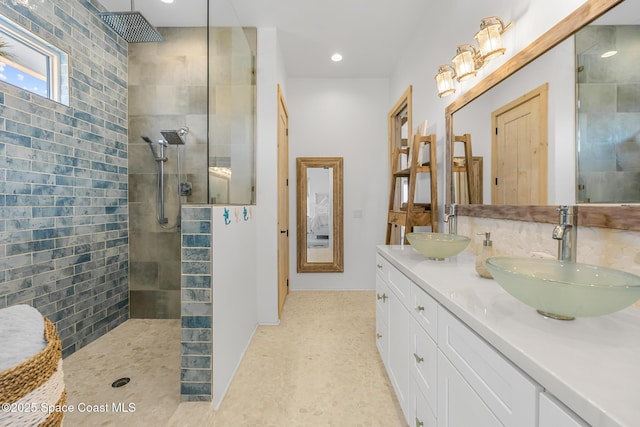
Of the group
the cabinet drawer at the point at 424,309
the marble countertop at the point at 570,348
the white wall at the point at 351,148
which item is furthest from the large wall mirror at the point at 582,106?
the white wall at the point at 351,148

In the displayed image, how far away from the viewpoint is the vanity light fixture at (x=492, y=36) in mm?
1369

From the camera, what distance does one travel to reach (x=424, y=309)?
1.14 metres

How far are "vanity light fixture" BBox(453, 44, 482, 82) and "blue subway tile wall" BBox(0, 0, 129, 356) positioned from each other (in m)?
2.74

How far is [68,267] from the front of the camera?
204 centimetres

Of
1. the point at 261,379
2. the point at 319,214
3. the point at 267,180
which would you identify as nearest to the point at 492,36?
the point at 267,180

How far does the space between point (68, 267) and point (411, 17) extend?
3530mm

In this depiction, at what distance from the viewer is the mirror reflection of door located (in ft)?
11.7

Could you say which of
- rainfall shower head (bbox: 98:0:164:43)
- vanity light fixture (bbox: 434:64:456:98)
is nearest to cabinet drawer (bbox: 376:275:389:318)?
vanity light fixture (bbox: 434:64:456:98)

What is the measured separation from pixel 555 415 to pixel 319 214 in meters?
3.11

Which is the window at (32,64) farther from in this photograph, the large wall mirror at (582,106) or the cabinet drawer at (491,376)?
the large wall mirror at (582,106)

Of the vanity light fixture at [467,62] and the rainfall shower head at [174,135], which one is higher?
the vanity light fixture at [467,62]

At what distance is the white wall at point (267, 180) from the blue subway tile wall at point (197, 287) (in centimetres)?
116

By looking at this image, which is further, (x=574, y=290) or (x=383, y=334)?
(x=383, y=334)

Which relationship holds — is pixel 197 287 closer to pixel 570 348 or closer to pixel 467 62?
pixel 570 348
